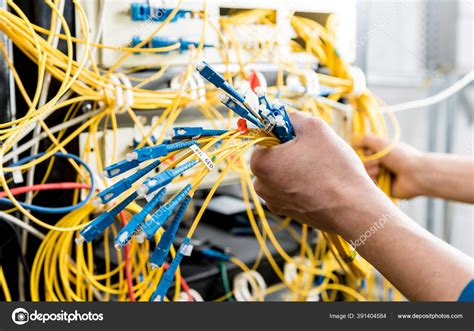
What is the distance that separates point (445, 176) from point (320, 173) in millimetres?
575

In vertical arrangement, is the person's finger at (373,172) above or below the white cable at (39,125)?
below

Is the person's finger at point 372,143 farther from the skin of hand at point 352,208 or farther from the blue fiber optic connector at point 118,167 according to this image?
the blue fiber optic connector at point 118,167

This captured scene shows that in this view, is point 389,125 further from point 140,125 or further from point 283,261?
point 140,125

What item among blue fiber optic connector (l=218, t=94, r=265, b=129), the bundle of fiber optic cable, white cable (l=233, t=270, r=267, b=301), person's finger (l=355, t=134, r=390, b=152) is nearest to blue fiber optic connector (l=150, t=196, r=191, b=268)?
the bundle of fiber optic cable

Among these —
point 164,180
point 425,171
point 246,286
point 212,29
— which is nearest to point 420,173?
point 425,171

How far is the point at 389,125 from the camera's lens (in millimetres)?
1859

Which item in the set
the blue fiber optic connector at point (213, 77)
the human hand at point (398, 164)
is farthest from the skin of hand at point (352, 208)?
the human hand at point (398, 164)

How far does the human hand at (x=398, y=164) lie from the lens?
1.13m

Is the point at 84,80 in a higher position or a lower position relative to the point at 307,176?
higher

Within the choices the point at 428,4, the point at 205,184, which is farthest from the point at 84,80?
the point at 428,4

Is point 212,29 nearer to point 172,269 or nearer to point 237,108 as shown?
point 237,108

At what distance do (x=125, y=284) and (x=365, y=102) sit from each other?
62 cm

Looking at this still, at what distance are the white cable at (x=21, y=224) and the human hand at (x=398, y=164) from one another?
27.0 inches

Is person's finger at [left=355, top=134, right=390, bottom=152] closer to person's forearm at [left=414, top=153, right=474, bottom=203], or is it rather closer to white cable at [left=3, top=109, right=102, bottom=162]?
person's forearm at [left=414, top=153, right=474, bottom=203]
